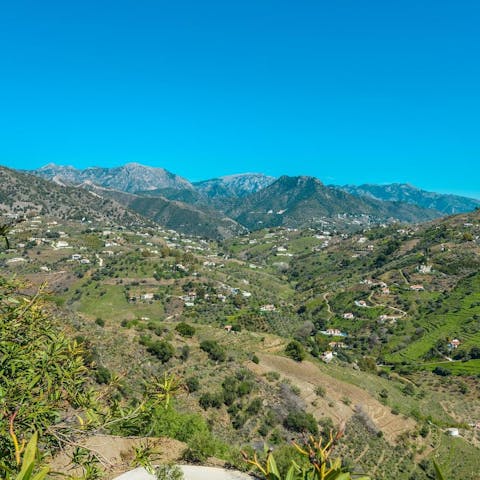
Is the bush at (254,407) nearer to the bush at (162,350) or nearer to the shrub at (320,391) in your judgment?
the shrub at (320,391)

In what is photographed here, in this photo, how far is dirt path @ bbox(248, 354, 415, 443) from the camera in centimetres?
3825

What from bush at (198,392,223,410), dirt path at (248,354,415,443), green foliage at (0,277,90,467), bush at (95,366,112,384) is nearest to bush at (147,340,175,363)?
bush at (198,392,223,410)

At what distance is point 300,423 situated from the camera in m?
32.6

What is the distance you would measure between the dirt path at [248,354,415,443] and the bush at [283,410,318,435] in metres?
3.10

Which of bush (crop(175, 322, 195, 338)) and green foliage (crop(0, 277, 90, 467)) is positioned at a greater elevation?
bush (crop(175, 322, 195, 338))

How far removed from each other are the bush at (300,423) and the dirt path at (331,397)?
122 inches

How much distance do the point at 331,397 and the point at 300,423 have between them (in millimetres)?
9365

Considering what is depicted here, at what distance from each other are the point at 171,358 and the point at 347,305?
90.5 meters

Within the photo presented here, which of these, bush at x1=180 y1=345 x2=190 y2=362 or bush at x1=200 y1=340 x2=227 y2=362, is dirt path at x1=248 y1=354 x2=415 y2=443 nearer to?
bush at x1=200 y1=340 x2=227 y2=362

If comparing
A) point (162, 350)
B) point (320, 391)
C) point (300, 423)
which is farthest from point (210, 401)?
point (320, 391)

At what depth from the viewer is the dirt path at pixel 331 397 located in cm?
3825

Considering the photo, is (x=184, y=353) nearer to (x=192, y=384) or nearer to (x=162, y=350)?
(x=162, y=350)

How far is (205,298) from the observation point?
109 meters

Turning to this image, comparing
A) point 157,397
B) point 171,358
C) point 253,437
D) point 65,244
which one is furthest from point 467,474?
point 65,244
